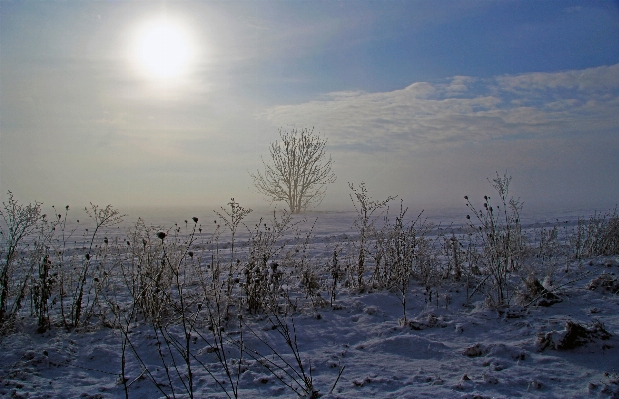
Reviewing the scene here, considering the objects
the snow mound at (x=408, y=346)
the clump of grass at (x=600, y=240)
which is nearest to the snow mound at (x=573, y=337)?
the snow mound at (x=408, y=346)

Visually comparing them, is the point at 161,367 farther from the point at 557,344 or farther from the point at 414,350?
the point at 557,344

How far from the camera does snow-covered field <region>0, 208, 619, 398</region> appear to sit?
277 cm

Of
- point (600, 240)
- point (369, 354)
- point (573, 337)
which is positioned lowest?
point (369, 354)

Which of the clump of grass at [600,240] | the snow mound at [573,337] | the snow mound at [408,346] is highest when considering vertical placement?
the clump of grass at [600,240]

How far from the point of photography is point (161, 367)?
3.40 meters

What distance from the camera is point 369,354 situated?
3.44 m

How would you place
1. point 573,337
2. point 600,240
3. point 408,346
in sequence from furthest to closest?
point 600,240 → point 408,346 → point 573,337

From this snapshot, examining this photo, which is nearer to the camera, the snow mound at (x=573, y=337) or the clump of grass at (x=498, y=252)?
the snow mound at (x=573, y=337)

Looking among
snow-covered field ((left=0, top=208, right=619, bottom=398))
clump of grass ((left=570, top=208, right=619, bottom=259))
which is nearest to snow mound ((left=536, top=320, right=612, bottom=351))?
snow-covered field ((left=0, top=208, right=619, bottom=398))

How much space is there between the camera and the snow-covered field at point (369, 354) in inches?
109

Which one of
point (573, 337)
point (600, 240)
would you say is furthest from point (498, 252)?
point (600, 240)

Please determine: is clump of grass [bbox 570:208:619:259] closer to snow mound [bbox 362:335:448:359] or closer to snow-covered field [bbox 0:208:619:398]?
snow-covered field [bbox 0:208:619:398]

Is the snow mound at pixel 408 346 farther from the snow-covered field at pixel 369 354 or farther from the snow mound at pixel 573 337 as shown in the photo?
the snow mound at pixel 573 337

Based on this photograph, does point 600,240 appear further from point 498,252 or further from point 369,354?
point 369,354
